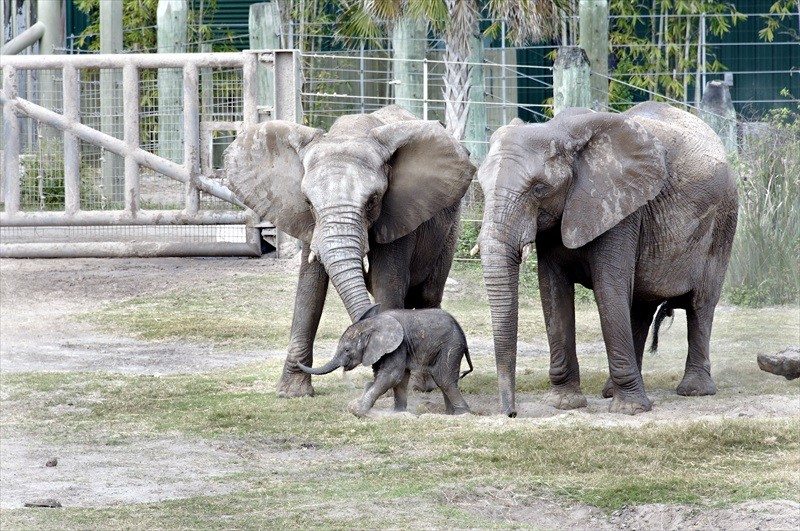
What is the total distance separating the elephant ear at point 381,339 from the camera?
9531 mm

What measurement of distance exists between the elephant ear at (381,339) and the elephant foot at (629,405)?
5.10 ft

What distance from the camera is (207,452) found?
8930 millimetres

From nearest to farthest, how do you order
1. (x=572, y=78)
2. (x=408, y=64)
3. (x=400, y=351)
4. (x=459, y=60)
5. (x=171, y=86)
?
(x=400, y=351) < (x=572, y=78) < (x=171, y=86) < (x=408, y=64) < (x=459, y=60)

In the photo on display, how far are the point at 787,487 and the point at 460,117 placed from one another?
1245 centimetres

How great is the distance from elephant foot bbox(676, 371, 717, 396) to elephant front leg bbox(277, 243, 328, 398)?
2.63 meters

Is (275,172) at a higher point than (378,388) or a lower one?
higher

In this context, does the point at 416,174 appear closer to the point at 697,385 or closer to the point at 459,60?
the point at 697,385

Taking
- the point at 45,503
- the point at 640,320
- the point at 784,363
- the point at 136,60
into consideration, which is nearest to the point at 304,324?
the point at 640,320

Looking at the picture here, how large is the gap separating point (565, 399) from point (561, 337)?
0.42m

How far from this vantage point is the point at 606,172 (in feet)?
33.0

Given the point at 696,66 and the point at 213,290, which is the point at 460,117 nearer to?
the point at 213,290

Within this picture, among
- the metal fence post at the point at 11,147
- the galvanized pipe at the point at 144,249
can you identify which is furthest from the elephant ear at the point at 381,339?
the metal fence post at the point at 11,147

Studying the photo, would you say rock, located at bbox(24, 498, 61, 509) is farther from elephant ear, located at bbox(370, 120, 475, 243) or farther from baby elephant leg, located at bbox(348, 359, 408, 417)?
elephant ear, located at bbox(370, 120, 475, 243)

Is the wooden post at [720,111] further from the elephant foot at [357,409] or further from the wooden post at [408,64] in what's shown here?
the elephant foot at [357,409]
